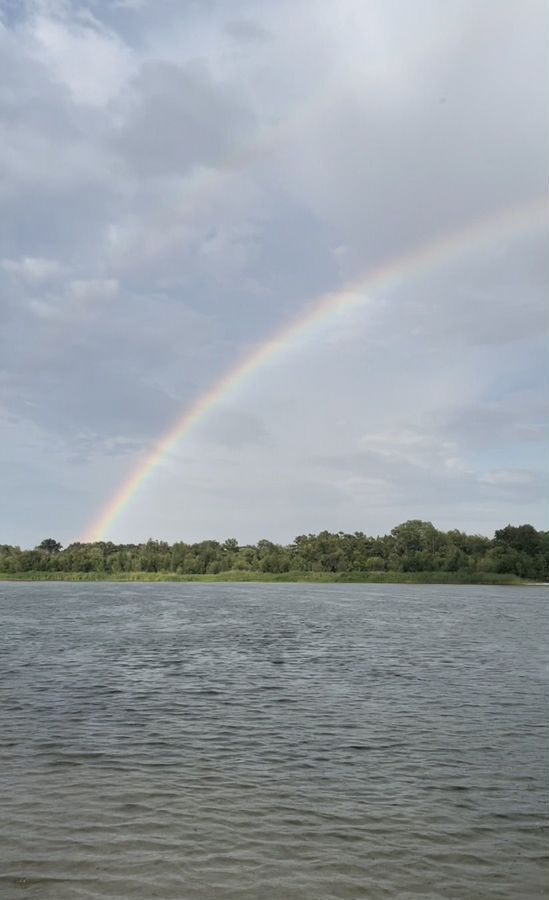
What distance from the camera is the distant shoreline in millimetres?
166837

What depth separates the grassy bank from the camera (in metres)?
167

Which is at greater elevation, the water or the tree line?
the tree line

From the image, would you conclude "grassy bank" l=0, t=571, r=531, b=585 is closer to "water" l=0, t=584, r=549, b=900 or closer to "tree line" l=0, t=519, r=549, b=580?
"tree line" l=0, t=519, r=549, b=580

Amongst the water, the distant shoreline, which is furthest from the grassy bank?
the water

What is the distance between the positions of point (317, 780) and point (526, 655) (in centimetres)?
2746

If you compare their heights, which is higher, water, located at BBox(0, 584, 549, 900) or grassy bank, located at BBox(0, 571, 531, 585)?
grassy bank, located at BBox(0, 571, 531, 585)

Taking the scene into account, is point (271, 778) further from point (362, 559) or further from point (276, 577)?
point (362, 559)

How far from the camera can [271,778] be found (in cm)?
1462

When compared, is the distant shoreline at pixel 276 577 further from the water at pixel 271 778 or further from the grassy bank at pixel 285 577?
the water at pixel 271 778

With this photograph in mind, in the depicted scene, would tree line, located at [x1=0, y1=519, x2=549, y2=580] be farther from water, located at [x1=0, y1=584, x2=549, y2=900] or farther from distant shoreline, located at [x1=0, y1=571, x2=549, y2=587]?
water, located at [x1=0, y1=584, x2=549, y2=900]

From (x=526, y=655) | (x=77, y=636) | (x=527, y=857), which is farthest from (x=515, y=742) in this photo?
(x=77, y=636)

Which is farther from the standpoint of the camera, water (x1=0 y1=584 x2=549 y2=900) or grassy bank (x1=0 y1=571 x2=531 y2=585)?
grassy bank (x1=0 y1=571 x2=531 y2=585)

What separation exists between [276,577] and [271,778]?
548ft

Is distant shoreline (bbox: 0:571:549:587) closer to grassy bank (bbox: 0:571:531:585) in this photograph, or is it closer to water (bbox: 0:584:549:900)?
grassy bank (bbox: 0:571:531:585)
